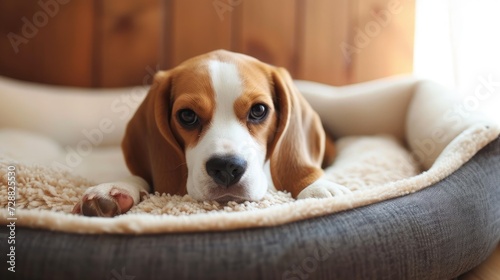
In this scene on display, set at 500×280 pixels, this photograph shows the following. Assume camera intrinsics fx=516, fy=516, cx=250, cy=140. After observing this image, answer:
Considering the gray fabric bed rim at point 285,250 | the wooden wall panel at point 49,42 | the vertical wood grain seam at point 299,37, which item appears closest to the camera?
the gray fabric bed rim at point 285,250

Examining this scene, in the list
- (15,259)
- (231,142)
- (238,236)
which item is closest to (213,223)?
(238,236)

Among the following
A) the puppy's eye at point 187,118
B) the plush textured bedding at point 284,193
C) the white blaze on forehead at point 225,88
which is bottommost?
the plush textured bedding at point 284,193

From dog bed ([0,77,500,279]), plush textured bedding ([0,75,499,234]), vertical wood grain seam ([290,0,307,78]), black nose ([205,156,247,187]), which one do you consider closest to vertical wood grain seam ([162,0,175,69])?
plush textured bedding ([0,75,499,234])

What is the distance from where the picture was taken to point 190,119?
182 cm

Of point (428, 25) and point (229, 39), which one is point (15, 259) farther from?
point (428, 25)

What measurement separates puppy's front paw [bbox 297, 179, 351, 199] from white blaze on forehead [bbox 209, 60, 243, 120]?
37 cm

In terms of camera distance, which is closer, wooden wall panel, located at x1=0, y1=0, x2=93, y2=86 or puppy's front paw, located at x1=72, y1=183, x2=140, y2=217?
puppy's front paw, located at x1=72, y1=183, x2=140, y2=217

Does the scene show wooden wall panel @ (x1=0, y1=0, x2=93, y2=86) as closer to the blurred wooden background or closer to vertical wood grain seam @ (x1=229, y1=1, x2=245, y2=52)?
the blurred wooden background

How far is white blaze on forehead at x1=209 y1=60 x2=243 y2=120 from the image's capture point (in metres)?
1.79

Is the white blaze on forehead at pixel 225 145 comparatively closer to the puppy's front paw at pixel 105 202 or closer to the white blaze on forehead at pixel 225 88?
the white blaze on forehead at pixel 225 88

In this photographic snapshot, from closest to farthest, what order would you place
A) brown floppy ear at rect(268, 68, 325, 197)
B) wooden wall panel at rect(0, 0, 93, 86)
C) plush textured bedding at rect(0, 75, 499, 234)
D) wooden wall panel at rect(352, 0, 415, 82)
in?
plush textured bedding at rect(0, 75, 499, 234) → brown floppy ear at rect(268, 68, 325, 197) → wooden wall panel at rect(0, 0, 93, 86) → wooden wall panel at rect(352, 0, 415, 82)

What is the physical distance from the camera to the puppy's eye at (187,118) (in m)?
1.81

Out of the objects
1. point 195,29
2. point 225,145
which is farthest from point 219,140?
point 195,29

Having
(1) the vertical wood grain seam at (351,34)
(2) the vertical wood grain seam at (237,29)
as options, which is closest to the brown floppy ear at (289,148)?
(2) the vertical wood grain seam at (237,29)
